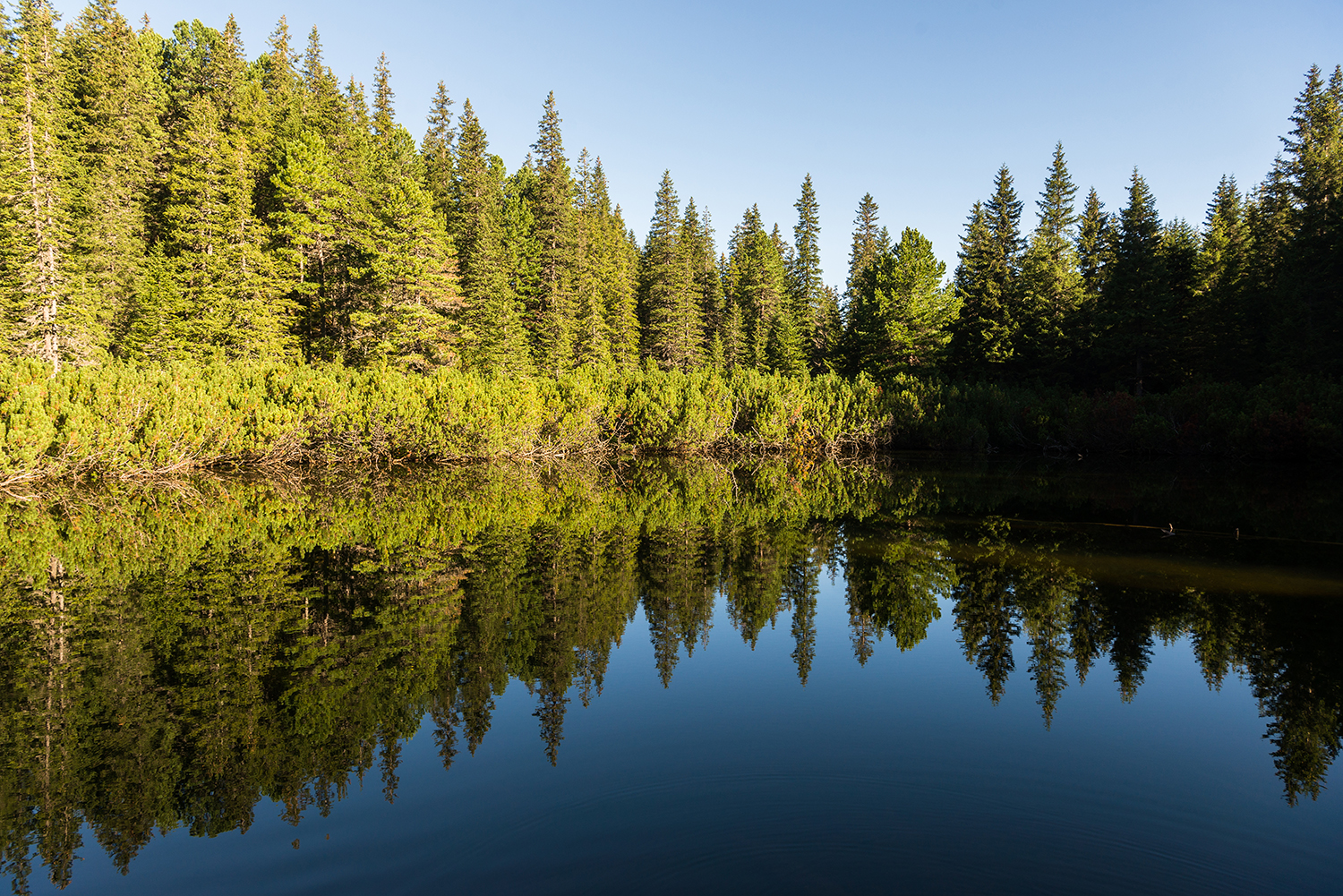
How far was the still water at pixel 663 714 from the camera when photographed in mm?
3717

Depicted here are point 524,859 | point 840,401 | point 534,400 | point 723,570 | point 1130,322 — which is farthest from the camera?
point 1130,322

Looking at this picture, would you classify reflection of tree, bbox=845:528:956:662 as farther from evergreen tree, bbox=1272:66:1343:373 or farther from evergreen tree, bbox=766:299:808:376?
evergreen tree, bbox=766:299:808:376

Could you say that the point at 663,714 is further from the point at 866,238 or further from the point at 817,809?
the point at 866,238

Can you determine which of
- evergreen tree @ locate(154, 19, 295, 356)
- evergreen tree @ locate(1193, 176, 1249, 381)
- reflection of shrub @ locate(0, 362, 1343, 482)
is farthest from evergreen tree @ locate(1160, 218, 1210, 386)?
evergreen tree @ locate(154, 19, 295, 356)

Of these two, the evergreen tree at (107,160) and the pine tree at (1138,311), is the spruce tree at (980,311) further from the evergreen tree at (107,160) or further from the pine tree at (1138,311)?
the evergreen tree at (107,160)

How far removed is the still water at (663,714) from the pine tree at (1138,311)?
32013mm

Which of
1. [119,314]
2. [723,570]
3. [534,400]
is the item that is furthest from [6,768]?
[119,314]

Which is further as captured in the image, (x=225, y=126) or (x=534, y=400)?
(x=225, y=126)

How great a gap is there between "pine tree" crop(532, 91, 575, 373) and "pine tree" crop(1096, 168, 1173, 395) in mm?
32932

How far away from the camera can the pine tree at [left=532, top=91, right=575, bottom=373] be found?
167 ft

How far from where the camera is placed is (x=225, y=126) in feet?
135

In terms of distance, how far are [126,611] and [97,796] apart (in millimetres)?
3973

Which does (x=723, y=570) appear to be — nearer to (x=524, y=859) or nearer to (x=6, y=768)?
(x=524, y=859)

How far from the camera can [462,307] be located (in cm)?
4212
